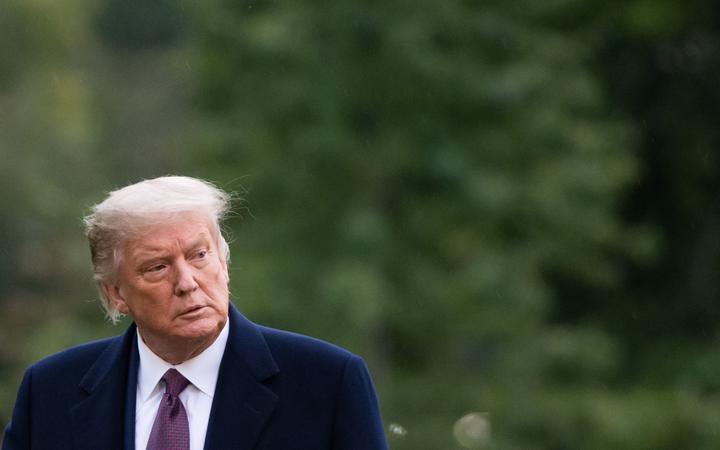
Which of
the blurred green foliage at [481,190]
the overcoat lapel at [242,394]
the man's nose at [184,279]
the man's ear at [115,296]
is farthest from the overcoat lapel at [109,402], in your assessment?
the blurred green foliage at [481,190]

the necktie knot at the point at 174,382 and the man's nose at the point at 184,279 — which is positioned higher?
the man's nose at the point at 184,279

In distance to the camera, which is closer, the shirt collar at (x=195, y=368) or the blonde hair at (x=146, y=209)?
the blonde hair at (x=146, y=209)

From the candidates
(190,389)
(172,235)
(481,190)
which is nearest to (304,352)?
(190,389)

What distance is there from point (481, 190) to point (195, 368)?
14.2m

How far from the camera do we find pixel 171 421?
3.47 meters

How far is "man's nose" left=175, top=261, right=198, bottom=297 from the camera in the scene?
3.39 metres

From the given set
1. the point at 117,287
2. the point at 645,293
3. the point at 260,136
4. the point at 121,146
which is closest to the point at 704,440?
the point at 645,293

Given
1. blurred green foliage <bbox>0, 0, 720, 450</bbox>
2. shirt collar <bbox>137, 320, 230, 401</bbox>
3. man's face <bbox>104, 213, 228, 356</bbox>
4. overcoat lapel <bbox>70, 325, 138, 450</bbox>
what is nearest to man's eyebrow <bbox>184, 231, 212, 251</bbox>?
man's face <bbox>104, 213, 228, 356</bbox>

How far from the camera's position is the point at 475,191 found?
17688mm

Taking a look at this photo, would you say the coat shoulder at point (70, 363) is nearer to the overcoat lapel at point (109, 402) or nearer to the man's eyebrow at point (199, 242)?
the overcoat lapel at point (109, 402)

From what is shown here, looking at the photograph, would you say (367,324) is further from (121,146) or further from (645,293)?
(121,146)

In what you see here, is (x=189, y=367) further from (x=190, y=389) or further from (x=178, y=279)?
(x=178, y=279)

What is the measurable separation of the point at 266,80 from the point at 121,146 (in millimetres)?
19852

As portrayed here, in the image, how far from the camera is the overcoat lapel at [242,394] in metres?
3.45
